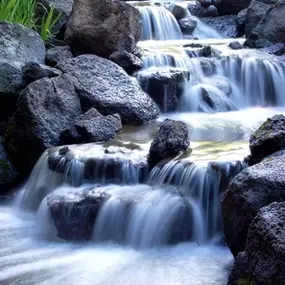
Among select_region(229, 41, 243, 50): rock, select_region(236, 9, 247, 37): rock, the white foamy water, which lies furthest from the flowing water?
select_region(236, 9, 247, 37): rock

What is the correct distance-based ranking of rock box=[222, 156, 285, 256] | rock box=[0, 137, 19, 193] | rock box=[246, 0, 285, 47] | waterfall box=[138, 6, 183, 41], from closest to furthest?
rock box=[222, 156, 285, 256]
rock box=[0, 137, 19, 193]
rock box=[246, 0, 285, 47]
waterfall box=[138, 6, 183, 41]

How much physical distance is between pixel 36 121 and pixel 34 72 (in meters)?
0.98

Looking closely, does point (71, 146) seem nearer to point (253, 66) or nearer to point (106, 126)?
point (106, 126)

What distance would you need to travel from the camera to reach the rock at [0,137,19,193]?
605cm

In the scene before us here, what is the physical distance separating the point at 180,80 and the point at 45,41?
6.64 ft

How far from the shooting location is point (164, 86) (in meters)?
7.71

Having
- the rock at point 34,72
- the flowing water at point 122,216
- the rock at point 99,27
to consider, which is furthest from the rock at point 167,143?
the rock at point 99,27

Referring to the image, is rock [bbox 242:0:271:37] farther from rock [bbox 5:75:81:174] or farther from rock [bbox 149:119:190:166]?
rock [bbox 149:119:190:166]

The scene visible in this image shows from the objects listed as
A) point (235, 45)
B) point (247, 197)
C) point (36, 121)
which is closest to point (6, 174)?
point (36, 121)

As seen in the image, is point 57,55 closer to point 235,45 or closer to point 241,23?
point 235,45

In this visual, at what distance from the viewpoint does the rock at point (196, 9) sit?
13039mm

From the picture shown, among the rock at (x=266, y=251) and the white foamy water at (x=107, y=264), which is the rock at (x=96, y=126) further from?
the rock at (x=266, y=251)

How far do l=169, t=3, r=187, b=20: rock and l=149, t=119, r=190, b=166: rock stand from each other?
7418mm

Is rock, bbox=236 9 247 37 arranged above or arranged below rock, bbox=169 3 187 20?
below
